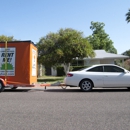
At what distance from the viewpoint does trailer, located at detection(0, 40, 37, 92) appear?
13219 mm

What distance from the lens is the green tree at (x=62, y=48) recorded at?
74.8 feet

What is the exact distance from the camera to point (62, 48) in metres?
23.0

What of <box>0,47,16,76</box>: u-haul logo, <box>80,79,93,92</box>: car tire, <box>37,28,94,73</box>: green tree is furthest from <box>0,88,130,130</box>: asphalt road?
<box>37,28,94,73</box>: green tree

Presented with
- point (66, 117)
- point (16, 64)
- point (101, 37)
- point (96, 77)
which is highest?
point (101, 37)

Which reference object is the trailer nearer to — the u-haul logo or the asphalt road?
the u-haul logo

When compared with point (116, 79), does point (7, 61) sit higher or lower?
higher

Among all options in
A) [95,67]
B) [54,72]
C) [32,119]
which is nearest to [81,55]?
[95,67]

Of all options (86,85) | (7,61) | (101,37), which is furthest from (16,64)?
(101,37)

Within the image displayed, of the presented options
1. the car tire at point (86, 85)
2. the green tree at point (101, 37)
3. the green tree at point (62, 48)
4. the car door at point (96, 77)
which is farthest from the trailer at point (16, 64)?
the green tree at point (101, 37)

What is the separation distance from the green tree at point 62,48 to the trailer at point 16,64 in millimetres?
9104

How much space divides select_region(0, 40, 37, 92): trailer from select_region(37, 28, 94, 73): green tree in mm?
9104

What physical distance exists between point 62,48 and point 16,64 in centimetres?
1013

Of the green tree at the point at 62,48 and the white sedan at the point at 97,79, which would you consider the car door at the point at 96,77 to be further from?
the green tree at the point at 62,48

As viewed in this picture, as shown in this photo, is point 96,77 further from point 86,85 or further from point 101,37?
point 101,37
